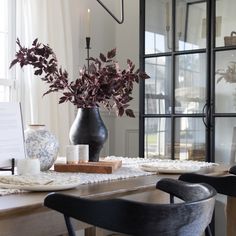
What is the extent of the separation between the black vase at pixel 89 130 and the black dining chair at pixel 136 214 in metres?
0.85

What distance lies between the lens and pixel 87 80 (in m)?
1.82

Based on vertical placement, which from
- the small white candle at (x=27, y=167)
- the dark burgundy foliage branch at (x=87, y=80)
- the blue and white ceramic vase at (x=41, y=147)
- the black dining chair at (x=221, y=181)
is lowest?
→ the black dining chair at (x=221, y=181)

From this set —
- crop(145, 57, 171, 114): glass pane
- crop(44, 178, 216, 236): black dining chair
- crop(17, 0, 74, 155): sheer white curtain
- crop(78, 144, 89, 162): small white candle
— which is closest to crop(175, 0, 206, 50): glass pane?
crop(145, 57, 171, 114): glass pane

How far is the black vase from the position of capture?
1.86 m

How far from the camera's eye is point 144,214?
0.92 meters

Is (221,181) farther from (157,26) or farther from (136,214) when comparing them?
(157,26)

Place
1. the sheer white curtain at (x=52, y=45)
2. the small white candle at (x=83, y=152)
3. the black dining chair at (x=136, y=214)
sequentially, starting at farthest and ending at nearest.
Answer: the sheer white curtain at (x=52, y=45), the small white candle at (x=83, y=152), the black dining chair at (x=136, y=214)

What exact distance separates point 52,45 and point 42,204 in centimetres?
215

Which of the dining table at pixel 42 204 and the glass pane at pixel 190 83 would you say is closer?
the dining table at pixel 42 204

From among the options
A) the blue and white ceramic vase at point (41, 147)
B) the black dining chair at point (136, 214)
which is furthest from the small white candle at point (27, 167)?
the black dining chair at point (136, 214)

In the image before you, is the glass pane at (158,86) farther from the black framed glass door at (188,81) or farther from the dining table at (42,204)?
the dining table at (42,204)

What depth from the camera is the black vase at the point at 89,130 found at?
186cm

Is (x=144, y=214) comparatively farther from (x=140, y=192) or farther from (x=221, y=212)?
(x=221, y=212)

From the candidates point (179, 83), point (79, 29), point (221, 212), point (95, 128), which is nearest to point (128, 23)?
point (79, 29)
